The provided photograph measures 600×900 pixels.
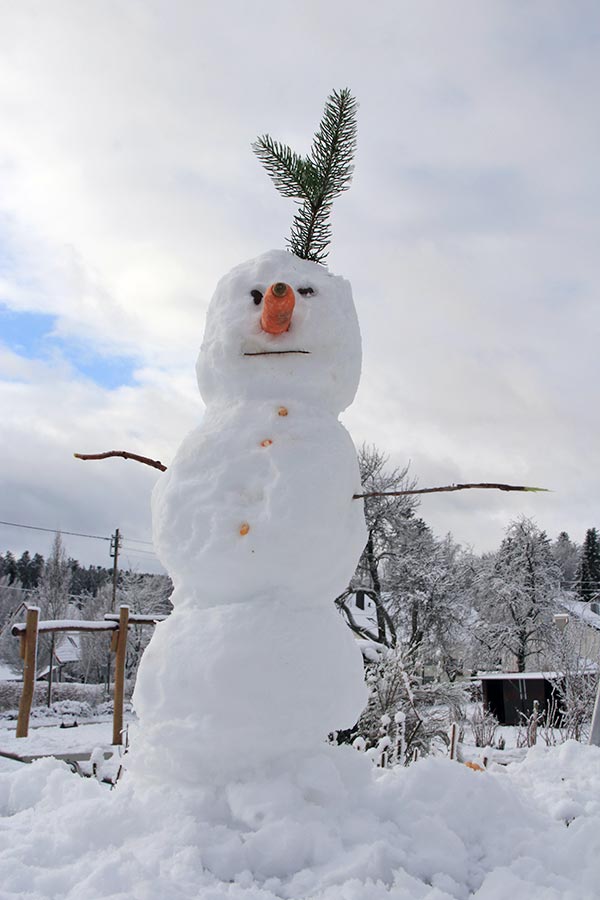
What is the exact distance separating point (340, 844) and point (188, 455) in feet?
5.25

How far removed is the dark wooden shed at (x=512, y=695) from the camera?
706 inches

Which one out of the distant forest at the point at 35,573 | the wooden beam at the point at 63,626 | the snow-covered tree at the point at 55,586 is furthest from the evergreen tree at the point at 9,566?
Answer: the wooden beam at the point at 63,626

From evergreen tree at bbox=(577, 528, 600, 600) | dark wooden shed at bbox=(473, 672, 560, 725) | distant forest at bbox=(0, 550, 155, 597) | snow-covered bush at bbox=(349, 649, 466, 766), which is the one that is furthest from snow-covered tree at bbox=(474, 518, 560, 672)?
distant forest at bbox=(0, 550, 155, 597)

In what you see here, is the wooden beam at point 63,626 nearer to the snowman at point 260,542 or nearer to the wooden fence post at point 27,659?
the wooden fence post at point 27,659

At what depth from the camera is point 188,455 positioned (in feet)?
9.71

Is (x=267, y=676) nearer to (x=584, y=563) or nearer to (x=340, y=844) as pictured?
(x=340, y=844)

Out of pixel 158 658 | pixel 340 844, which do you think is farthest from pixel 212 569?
pixel 340 844

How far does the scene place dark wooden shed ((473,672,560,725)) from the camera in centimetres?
1794

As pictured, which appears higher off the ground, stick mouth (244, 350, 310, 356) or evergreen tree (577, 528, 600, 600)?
evergreen tree (577, 528, 600, 600)

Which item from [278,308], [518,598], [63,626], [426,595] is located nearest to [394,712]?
[63,626]

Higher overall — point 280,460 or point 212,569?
point 280,460

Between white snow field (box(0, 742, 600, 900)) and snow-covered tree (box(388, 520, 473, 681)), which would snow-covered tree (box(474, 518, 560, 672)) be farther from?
white snow field (box(0, 742, 600, 900))

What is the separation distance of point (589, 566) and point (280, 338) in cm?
3258

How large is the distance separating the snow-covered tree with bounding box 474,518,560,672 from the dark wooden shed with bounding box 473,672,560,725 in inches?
121
